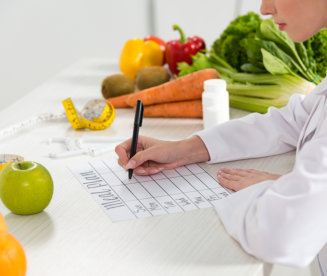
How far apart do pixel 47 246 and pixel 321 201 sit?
50cm

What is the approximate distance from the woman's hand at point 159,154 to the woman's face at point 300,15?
38 cm

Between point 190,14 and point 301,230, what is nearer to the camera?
point 301,230

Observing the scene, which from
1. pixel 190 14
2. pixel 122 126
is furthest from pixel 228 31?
pixel 190 14

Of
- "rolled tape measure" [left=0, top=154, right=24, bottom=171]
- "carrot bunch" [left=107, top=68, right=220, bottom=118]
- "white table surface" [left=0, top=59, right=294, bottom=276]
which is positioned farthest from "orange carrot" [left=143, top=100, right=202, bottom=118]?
"rolled tape measure" [left=0, top=154, right=24, bottom=171]

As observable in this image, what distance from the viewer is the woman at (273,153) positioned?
2.96 ft

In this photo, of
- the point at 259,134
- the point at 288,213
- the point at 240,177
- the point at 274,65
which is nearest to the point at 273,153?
the point at 259,134

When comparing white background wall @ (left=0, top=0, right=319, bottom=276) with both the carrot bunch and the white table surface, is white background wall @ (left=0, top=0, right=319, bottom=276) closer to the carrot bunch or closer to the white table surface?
the carrot bunch

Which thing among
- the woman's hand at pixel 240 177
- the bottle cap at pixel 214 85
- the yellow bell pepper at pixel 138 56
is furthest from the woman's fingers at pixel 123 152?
the yellow bell pepper at pixel 138 56

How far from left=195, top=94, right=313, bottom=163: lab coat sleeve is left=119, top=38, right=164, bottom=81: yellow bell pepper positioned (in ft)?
2.52

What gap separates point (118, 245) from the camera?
38.8 inches

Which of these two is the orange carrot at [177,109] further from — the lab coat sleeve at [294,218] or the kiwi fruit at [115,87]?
the lab coat sleeve at [294,218]

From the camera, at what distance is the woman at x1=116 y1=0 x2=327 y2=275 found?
2.96ft

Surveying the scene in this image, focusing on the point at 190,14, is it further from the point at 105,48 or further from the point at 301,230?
the point at 301,230

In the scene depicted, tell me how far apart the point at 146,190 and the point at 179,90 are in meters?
0.58
